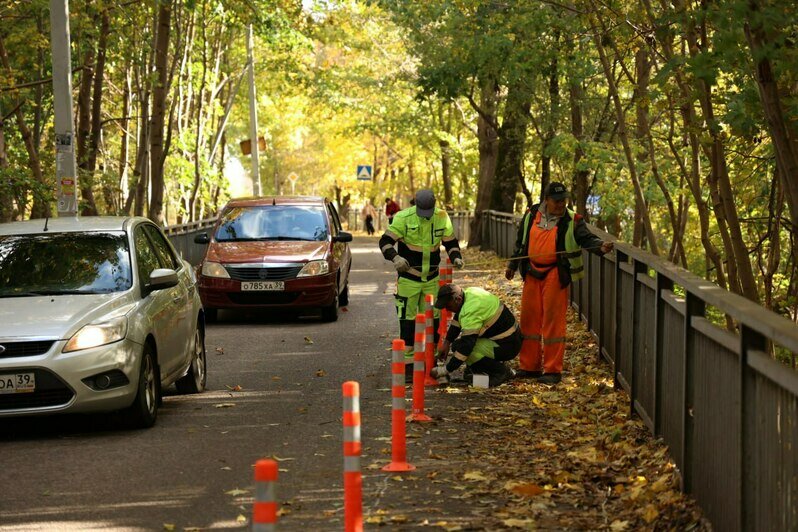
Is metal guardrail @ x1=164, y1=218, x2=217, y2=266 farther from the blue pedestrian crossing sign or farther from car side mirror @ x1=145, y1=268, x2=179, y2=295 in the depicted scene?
the blue pedestrian crossing sign

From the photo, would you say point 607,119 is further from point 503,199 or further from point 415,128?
point 415,128

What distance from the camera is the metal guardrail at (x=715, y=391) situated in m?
5.07

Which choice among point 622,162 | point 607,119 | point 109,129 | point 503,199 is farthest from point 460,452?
point 109,129

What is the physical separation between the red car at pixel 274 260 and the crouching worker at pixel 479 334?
6.23 metres

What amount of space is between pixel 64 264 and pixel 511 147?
25597 mm

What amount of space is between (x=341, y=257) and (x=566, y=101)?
1243 centimetres

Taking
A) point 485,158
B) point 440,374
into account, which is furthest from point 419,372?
point 485,158

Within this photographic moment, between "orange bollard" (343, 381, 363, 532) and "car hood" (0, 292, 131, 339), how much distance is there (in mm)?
3790

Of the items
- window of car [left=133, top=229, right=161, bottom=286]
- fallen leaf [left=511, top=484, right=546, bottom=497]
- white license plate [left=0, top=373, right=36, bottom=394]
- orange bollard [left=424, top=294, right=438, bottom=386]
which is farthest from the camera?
orange bollard [left=424, top=294, right=438, bottom=386]

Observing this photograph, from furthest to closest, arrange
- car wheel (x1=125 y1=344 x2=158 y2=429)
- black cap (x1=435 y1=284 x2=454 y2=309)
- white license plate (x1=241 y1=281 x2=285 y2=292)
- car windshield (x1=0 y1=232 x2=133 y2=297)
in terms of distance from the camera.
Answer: white license plate (x1=241 y1=281 x2=285 y2=292), black cap (x1=435 y1=284 x2=454 y2=309), car windshield (x1=0 y1=232 x2=133 y2=297), car wheel (x1=125 y1=344 x2=158 y2=429)

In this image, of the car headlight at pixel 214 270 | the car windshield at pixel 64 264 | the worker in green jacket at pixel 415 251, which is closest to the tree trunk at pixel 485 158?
the car headlight at pixel 214 270

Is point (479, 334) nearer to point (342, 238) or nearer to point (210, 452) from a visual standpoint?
point (210, 452)

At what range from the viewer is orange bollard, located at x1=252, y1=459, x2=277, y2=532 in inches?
161

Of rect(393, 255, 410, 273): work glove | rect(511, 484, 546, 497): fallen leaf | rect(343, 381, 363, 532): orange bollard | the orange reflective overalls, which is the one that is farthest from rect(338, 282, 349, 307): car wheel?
rect(343, 381, 363, 532): orange bollard
